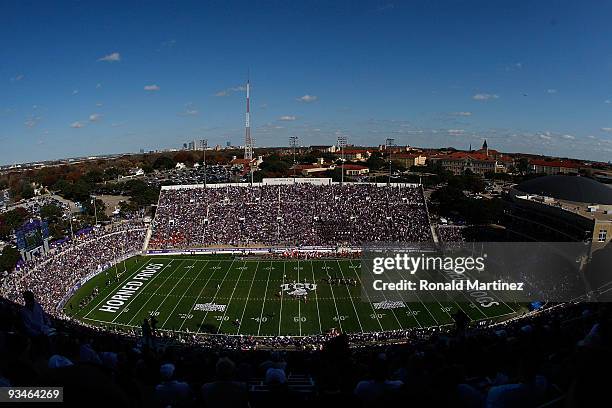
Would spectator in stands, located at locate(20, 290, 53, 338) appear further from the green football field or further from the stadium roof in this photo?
the stadium roof

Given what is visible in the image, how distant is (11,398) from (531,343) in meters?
6.84

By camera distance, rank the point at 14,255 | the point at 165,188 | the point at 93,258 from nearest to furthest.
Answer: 1. the point at 14,255
2. the point at 93,258
3. the point at 165,188

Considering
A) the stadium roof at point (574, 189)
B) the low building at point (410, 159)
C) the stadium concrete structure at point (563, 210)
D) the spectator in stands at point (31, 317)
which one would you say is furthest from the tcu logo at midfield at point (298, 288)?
the low building at point (410, 159)

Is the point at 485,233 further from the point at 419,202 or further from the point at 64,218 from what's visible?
the point at 64,218

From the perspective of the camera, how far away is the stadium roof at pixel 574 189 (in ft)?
115

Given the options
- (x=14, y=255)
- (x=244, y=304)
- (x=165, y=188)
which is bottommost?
(x=244, y=304)

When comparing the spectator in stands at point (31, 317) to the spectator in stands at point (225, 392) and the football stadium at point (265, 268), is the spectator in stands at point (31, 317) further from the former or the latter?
the football stadium at point (265, 268)

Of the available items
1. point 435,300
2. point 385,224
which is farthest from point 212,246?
point 435,300

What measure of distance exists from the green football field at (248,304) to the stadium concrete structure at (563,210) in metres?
7.97

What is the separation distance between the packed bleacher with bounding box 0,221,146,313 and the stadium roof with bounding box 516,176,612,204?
40589 mm

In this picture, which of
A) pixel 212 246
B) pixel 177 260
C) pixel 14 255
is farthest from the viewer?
pixel 212 246

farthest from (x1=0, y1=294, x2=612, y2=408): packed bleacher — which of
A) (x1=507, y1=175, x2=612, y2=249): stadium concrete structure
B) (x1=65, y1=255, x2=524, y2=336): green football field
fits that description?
(x1=507, y1=175, x2=612, y2=249): stadium concrete structure

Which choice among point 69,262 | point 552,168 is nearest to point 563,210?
point 69,262

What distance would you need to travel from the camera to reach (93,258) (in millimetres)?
36469
